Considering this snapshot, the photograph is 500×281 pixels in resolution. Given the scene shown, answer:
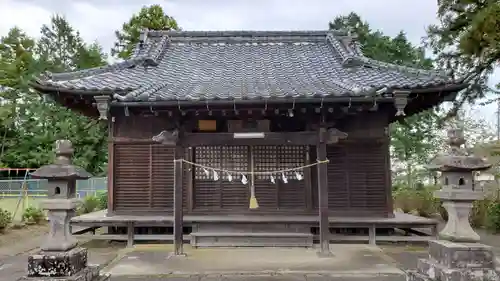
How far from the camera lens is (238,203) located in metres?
9.88

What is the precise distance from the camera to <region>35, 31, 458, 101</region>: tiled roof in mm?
8305

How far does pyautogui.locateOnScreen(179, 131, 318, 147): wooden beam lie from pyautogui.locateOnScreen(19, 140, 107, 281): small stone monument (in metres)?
2.75

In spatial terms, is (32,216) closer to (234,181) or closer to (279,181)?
(234,181)

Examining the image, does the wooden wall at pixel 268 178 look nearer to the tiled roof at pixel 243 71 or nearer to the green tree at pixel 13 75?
the tiled roof at pixel 243 71

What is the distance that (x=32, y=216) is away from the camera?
43.6ft

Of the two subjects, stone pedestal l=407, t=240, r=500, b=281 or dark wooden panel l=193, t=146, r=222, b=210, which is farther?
dark wooden panel l=193, t=146, r=222, b=210

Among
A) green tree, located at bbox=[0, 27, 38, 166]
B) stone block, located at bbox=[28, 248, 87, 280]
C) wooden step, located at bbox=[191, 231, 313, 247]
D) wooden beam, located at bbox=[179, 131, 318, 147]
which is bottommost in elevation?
wooden step, located at bbox=[191, 231, 313, 247]

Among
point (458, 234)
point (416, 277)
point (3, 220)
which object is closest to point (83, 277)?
point (416, 277)

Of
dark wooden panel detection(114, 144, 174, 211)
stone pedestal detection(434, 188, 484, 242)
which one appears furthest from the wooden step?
stone pedestal detection(434, 188, 484, 242)

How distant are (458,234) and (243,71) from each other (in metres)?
7.19

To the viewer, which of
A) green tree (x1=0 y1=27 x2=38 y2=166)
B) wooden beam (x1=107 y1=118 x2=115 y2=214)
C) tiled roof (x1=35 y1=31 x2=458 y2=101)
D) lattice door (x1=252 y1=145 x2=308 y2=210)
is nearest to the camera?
tiled roof (x1=35 y1=31 x2=458 y2=101)

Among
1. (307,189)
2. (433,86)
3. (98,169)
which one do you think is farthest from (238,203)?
(98,169)

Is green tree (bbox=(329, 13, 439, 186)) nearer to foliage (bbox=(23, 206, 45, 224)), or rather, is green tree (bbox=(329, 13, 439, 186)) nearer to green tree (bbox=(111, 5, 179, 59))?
green tree (bbox=(111, 5, 179, 59))

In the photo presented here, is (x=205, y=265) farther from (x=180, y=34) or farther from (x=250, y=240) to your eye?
(x=180, y=34)
